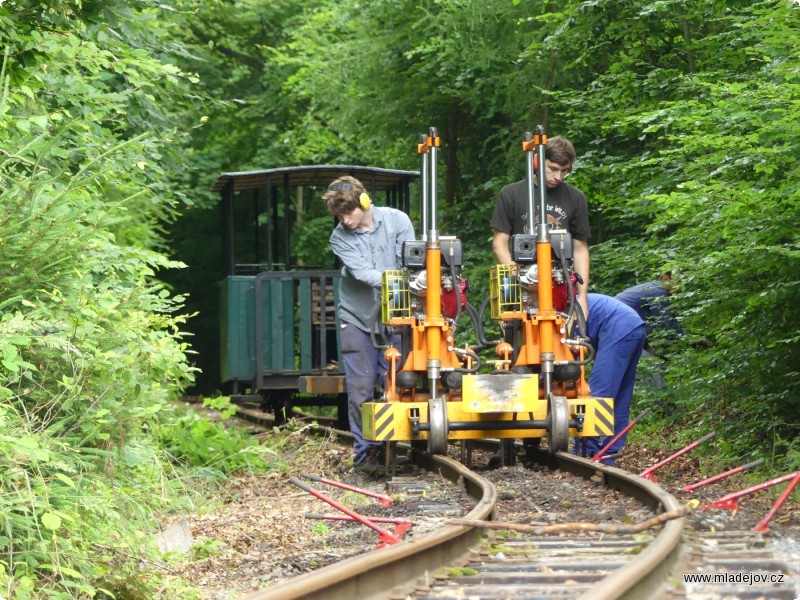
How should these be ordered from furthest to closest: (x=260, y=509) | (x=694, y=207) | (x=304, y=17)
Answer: (x=304, y=17)
(x=694, y=207)
(x=260, y=509)

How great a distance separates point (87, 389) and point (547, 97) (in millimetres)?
11305

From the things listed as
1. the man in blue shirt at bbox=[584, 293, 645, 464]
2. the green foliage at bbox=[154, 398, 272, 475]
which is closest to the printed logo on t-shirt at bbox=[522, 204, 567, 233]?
the man in blue shirt at bbox=[584, 293, 645, 464]

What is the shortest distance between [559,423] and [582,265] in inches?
62.2

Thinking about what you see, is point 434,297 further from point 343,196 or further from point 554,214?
point 554,214

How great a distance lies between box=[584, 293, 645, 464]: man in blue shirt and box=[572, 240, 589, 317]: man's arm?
9.2 inches

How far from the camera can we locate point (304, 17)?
1186 inches

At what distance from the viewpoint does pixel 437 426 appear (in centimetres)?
827

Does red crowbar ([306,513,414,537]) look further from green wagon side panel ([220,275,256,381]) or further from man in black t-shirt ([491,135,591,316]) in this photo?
green wagon side panel ([220,275,256,381])

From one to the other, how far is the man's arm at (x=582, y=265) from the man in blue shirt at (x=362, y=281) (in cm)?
126

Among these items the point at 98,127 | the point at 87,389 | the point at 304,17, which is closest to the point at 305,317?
the point at 98,127

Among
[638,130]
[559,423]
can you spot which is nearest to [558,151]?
[559,423]

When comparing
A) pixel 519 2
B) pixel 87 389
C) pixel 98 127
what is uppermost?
pixel 519 2

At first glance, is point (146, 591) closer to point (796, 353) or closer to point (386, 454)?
point (386, 454)

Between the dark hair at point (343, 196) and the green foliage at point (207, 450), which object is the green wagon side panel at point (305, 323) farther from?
the dark hair at point (343, 196)
